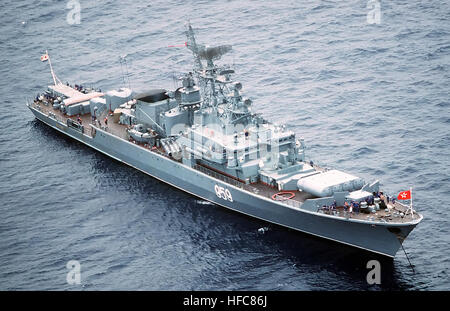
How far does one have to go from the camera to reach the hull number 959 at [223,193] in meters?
66.8

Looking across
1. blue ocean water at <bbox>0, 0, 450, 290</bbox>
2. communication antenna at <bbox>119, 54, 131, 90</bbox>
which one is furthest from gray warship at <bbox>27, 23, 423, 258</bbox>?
communication antenna at <bbox>119, 54, 131, 90</bbox>

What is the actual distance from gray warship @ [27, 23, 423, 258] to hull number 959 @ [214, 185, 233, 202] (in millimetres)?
144

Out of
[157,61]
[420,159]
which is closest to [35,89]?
[157,61]

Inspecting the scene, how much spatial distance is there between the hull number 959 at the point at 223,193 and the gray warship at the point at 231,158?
14cm

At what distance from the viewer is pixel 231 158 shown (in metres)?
66.0

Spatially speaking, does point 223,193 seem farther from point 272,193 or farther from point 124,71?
point 124,71

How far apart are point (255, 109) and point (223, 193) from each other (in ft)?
65.8

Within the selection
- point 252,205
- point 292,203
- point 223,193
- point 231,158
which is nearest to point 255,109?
point 231,158

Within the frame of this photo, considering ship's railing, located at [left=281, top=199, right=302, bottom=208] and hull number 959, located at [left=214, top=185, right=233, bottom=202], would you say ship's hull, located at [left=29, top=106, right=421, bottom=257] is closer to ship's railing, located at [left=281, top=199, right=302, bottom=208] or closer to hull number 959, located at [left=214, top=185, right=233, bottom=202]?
hull number 959, located at [left=214, top=185, right=233, bottom=202]

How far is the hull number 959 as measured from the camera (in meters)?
66.8

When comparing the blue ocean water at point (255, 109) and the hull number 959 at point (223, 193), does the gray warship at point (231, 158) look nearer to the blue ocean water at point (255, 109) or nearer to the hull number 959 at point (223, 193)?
the hull number 959 at point (223, 193)

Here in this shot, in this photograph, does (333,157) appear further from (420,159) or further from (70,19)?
(70,19)

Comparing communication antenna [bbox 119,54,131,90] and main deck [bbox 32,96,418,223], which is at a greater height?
communication antenna [bbox 119,54,131,90]
